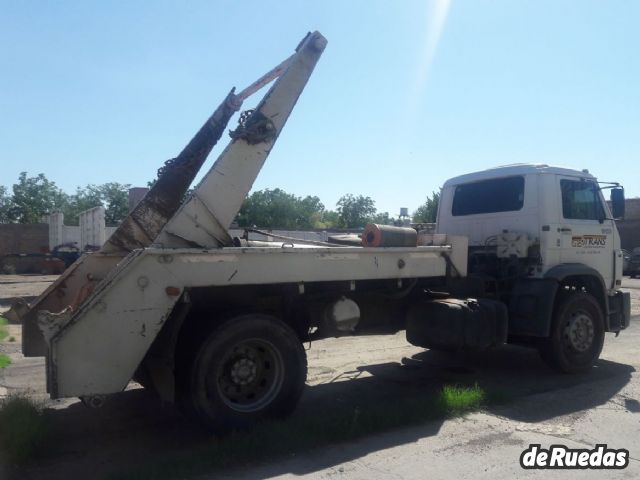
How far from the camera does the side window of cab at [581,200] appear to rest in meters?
8.04

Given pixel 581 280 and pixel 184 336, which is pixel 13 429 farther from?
pixel 581 280

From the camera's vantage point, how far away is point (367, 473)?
14.5 ft

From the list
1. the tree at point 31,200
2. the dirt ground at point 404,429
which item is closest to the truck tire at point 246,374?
the dirt ground at point 404,429

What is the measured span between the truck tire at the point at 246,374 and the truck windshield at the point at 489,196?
413cm

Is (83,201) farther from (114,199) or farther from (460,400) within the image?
(460,400)

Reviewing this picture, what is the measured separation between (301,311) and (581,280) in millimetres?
4303

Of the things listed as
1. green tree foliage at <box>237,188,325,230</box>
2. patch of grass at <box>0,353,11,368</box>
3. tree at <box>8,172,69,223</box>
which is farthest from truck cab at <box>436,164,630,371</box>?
tree at <box>8,172,69,223</box>

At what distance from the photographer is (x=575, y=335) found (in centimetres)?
781

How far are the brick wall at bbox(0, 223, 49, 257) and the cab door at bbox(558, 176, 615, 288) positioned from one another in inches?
1176

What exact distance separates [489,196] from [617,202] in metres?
1.70

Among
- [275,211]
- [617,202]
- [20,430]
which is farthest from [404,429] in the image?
[275,211]

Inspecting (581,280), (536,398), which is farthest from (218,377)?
(581,280)

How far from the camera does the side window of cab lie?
8.04 m

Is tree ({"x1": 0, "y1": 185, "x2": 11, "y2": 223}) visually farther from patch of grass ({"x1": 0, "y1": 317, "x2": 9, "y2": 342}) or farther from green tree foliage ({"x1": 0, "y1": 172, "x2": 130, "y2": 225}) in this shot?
patch of grass ({"x1": 0, "y1": 317, "x2": 9, "y2": 342})
